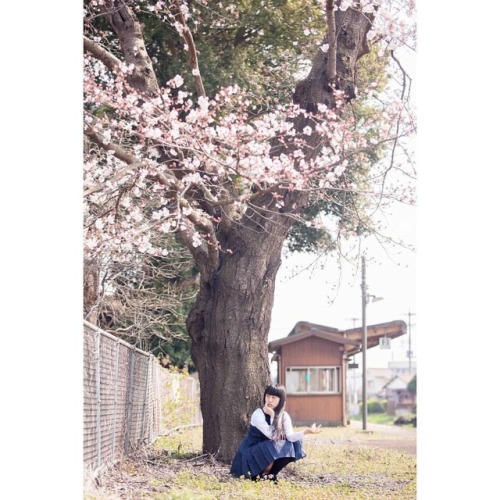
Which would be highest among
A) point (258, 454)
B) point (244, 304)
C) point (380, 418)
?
point (244, 304)

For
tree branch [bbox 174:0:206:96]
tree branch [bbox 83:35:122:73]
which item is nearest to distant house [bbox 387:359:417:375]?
tree branch [bbox 174:0:206:96]

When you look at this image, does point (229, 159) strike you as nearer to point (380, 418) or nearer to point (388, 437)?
point (380, 418)

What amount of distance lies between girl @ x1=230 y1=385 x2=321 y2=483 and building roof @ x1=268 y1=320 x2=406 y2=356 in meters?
0.30

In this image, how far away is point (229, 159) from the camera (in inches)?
158

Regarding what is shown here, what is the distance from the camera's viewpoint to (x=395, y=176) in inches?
161

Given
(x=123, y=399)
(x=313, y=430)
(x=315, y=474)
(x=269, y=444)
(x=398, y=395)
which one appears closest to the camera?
(x=313, y=430)

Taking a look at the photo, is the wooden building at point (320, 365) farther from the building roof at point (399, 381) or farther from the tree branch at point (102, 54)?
the tree branch at point (102, 54)

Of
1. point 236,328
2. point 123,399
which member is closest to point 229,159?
point 236,328

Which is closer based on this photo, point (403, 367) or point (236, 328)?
point (403, 367)

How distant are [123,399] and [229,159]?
1.48 m

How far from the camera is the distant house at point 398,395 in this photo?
386 cm
